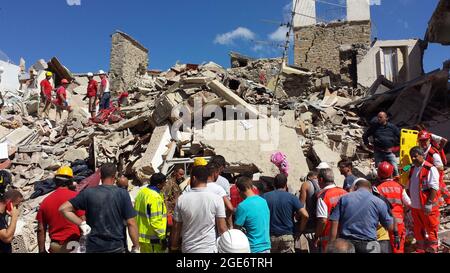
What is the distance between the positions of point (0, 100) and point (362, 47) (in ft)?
49.2

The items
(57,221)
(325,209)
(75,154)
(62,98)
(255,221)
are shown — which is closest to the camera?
(255,221)

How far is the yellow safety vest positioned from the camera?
11.9 ft

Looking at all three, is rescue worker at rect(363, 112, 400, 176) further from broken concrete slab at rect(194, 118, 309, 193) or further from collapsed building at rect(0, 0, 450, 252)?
broken concrete slab at rect(194, 118, 309, 193)

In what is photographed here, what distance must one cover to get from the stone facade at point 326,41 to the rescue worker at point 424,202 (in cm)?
1435

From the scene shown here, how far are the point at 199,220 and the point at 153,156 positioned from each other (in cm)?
417

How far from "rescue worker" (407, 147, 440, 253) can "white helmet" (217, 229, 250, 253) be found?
2.66 metres

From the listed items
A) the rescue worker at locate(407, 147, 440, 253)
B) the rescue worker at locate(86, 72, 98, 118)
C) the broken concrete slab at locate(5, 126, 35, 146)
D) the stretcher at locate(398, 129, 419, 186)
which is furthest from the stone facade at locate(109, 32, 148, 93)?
the rescue worker at locate(407, 147, 440, 253)

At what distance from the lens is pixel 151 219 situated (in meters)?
3.61

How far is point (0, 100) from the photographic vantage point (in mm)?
13023

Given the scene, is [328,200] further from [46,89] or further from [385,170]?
[46,89]

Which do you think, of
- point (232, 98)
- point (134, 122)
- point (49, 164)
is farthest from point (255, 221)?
point (49, 164)

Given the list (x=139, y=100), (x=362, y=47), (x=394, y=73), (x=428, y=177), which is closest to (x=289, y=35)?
(x=362, y=47)

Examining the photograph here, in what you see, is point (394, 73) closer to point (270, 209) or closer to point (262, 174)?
point (262, 174)

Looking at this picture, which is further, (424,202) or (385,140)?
(385,140)
